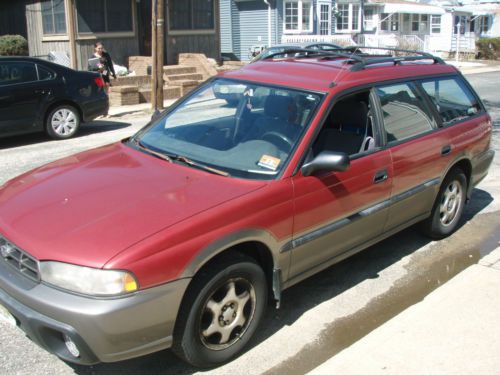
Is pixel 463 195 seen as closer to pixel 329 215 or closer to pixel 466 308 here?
pixel 466 308

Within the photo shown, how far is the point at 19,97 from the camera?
31.3 feet

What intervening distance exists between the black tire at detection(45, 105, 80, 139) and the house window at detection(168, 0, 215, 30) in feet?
35.2

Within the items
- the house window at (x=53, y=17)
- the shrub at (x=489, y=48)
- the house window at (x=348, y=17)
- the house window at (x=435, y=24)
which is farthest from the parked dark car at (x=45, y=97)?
the shrub at (x=489, y=48)

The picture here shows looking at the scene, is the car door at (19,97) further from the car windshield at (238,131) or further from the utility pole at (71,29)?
the utility pole at (71,29)

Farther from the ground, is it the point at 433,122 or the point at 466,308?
the point at 433,122

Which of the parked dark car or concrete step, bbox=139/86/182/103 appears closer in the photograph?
the parked dark car

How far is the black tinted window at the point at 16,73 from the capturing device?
31.3 ft

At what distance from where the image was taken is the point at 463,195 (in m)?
5.48

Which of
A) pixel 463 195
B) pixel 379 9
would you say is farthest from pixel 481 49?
pixel 463 195

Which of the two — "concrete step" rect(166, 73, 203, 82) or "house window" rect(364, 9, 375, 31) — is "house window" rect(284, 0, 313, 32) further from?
"concrete step" rect(166, 73, 203, 82)

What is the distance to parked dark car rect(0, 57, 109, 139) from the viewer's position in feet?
31.2

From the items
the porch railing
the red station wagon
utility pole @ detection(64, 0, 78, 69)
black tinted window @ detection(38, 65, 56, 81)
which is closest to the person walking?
utility pole @ detection(64, 0, 78, 69)

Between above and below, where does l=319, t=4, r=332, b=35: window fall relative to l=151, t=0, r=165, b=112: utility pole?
above

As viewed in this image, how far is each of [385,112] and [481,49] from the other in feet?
127
